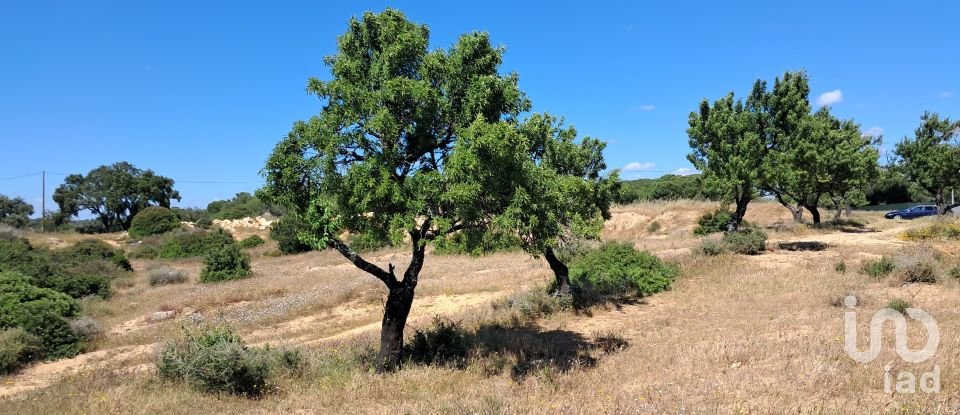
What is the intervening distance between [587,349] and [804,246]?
17243 millimetres

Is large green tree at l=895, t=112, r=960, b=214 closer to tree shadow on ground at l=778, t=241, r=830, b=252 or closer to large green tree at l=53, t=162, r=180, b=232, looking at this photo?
tree shadow on ground at l=778, t=241, r=830, b=252

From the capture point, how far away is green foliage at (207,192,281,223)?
77938mm

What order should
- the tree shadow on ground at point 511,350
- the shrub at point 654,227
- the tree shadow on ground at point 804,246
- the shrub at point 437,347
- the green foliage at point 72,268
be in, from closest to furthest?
the tree shadow on ground at point 511,350 → the shrub at point 437,347 → the tree shadow on ground at point 804,246 → the green foliage at point 72,268 → the shrub at point 654,227

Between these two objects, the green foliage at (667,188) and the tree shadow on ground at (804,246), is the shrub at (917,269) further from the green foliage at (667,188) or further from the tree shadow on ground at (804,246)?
the green foliage at (667,188)

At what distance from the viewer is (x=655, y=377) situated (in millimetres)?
7590

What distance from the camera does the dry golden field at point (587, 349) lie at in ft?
21.8

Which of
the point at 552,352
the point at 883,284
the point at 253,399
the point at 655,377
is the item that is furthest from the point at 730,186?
the point at 253,399

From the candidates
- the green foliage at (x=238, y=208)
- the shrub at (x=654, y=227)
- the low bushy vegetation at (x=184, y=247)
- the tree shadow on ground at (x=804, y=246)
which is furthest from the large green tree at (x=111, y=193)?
→ the tree shadow on ground at (x=804, y=246)

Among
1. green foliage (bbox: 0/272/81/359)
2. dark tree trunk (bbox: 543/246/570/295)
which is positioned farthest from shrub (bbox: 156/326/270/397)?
green foliage (bbox: 0/272/81/359)

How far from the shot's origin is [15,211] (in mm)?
82500

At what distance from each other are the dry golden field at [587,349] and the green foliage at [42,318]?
837mm

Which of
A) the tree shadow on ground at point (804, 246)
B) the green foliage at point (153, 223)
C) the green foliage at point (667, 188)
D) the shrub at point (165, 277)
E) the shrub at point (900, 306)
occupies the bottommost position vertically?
the shrub at point (165, 277)

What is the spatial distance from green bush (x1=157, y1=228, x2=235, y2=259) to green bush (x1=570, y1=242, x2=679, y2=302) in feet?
104

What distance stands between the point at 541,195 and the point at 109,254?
1413 inches
